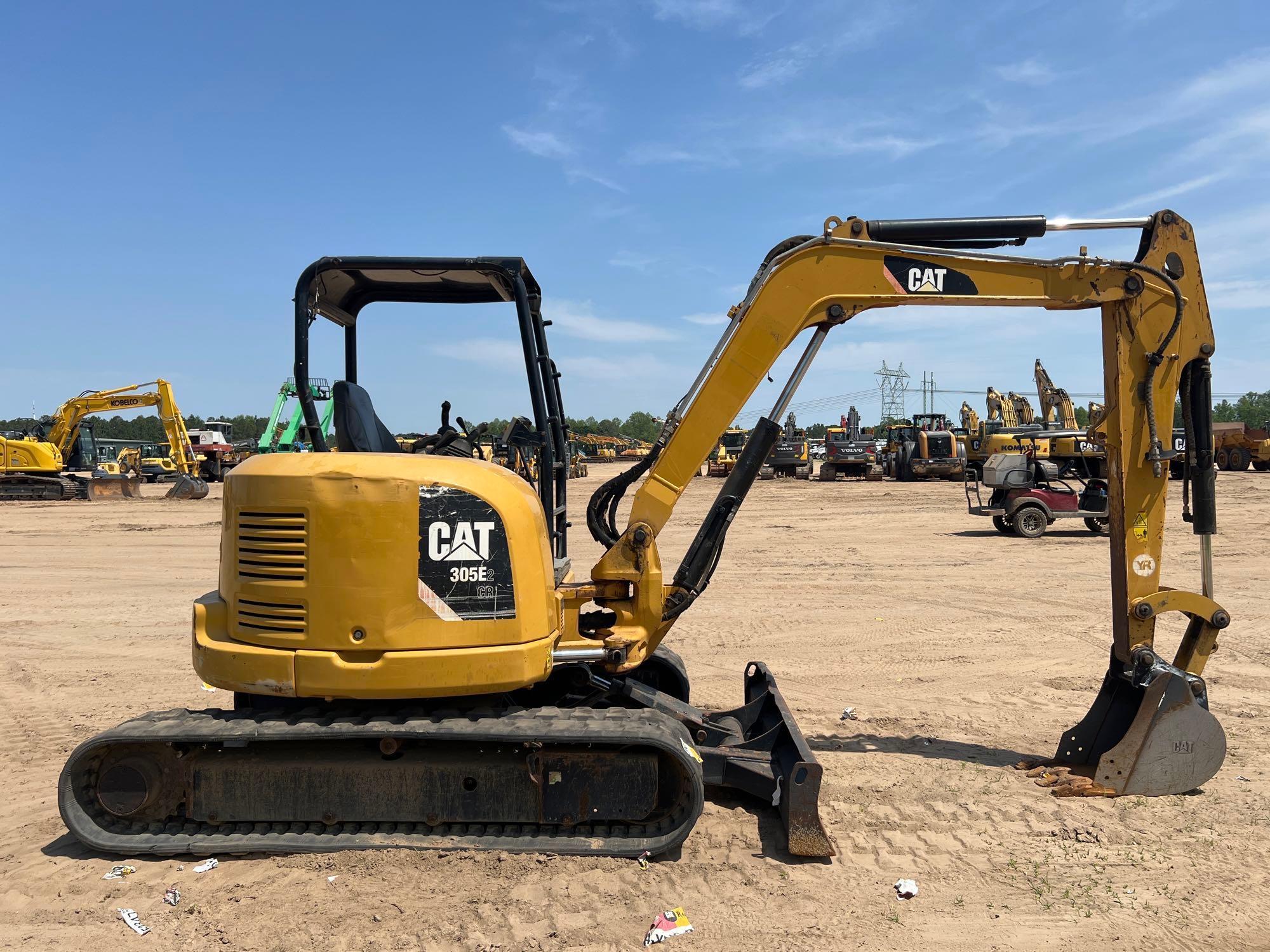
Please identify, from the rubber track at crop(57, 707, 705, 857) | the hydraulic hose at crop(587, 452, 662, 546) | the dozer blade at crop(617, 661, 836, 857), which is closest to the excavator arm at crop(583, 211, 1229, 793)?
the hydraulic hose at crop(587, 452, 662, 546)

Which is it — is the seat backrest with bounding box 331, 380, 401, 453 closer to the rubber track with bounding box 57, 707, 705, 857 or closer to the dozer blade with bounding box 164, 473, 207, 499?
the rubber track with bounding box 57, 707, 705, 857

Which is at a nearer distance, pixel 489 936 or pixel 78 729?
pixel 489 936

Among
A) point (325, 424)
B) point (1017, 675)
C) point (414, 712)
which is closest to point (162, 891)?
point (414, 712)

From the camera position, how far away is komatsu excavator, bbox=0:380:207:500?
27.5 m

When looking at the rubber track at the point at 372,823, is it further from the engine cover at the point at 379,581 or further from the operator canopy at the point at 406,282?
the operator canopy at the point at 406,282

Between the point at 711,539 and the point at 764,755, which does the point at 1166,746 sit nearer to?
the point at 764,755

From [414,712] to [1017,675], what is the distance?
5.19 m

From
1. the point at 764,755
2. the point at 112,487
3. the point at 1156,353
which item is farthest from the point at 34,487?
the point at 1156,353

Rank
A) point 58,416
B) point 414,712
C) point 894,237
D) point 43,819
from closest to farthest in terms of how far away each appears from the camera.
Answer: point 414,712
point 43,819
point 894,237
point 58,416

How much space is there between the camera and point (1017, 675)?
7.07 meters

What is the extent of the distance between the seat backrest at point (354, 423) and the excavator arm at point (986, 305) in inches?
53.8

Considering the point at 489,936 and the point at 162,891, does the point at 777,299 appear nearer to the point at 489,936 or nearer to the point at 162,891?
the point at 489,936

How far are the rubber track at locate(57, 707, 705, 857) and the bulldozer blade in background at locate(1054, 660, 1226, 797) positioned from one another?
7.72ft

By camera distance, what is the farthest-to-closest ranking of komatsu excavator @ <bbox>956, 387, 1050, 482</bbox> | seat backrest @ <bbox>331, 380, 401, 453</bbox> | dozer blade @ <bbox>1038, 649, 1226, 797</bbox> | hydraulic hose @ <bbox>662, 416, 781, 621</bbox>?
komatsu excavator @ <bbox>956, 387, 1050, 482</bbox>
hydraulic hose @ <bbox>662, 416, 781, 621</bbox>
dozer blade @ <bbox>1038, 649, 1226, 797</bbox>
seat backrest @ <bbox>331, 380, 401, 453</bbox>
